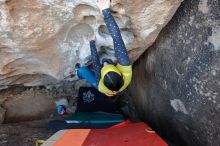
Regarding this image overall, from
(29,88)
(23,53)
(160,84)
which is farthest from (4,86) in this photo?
(160,84)

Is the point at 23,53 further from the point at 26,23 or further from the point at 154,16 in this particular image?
the point at 154,16

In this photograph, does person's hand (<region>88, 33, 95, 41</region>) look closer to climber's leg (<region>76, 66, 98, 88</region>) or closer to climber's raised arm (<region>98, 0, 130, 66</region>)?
climber's raised arm (<region>98, 0, 130, 66</region>)

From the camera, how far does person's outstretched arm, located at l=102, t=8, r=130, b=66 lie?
2327mm

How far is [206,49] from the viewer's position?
2152 millimetres

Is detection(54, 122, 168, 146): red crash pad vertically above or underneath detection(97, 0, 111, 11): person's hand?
underneath

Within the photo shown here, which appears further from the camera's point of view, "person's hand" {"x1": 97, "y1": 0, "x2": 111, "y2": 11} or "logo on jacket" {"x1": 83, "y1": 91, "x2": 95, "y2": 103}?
"logo on jacket" {"x1": 83, "y1": 91, "x2": 95, "y2": 103}

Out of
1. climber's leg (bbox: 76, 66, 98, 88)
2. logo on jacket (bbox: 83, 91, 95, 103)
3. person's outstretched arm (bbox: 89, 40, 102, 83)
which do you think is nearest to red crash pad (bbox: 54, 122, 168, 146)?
person's outstretched arm (bbox: 89, 40, 102, 83)

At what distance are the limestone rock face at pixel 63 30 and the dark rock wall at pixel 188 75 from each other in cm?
13

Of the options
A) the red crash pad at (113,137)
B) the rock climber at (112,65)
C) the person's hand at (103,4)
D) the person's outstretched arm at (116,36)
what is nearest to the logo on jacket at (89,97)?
the rock climber at (112,65)

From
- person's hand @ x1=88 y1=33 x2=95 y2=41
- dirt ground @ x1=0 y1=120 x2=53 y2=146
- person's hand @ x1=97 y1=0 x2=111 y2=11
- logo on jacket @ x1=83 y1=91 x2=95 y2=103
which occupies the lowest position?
dirt ground @ x1=0 y1=120 x2=53 y2=146

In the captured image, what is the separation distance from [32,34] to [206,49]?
53.2 inches

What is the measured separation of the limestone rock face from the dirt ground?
26.3 inches

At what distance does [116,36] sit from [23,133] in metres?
1.75

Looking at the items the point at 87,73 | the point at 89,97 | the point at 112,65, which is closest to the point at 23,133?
the point at 89,97
